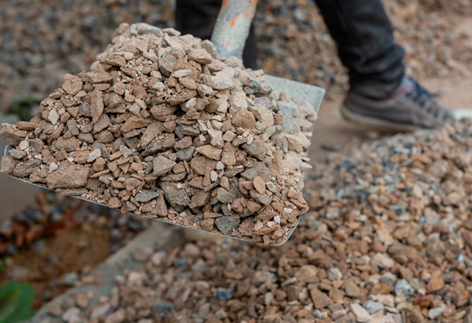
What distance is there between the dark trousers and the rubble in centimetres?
63

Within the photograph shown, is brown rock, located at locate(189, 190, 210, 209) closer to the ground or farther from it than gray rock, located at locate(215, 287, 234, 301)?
farther from it

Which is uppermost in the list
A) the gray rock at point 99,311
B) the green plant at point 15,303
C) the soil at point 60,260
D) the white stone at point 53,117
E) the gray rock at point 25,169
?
the white stone at point 53,117

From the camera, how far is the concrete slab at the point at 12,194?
7.57 feet

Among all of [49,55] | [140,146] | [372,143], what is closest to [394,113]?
[372,143]

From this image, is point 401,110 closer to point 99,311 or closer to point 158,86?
point 158,86

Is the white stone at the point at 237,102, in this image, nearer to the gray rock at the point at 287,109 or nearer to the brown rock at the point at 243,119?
the brown rock at the point at 243,119

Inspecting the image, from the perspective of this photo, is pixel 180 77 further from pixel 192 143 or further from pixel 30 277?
pixel 30 277

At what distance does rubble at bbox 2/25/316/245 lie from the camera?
1.10 metres

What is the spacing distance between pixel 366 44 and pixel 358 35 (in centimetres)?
7

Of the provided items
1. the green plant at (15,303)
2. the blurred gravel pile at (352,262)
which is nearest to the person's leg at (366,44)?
the blurred gravel pile at (352,262)

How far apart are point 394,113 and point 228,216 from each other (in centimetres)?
149

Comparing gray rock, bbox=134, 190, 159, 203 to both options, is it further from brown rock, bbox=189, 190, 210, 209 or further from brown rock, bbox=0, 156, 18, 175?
brown rock, bbox=0, 156, 18, 175

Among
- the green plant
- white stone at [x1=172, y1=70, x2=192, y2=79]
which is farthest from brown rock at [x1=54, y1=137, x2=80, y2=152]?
the green plant

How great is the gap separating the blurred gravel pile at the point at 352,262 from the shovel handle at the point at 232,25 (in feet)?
2.56
